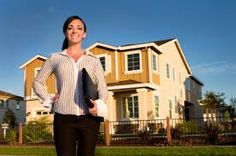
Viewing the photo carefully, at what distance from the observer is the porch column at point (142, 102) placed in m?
25.9

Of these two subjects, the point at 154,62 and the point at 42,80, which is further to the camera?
the point at 154,62

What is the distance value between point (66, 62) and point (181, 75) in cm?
3503

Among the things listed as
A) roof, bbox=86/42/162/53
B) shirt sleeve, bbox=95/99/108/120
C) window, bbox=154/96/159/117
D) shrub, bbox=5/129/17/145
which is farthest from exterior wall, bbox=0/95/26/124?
shirt sleeve, bbox=95/99/108/120

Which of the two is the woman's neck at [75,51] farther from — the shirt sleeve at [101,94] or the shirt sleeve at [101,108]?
the shirt sleeve at [101,108]

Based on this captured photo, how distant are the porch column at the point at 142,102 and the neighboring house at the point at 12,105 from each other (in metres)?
25.8

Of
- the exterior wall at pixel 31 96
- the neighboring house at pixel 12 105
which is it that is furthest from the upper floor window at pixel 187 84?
the neighboring house at pixel 12 105

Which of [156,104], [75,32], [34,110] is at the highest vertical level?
[156,104]

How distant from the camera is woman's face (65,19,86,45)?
3248mm

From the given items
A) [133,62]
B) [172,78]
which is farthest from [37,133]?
[172,78]

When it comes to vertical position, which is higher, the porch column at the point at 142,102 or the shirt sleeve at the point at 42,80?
the porch column at the point at 142,102

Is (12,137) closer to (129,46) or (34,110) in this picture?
(34,110)

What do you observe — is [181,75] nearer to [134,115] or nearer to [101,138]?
[134,115]

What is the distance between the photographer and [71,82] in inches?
122

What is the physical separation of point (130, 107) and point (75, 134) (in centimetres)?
2416
